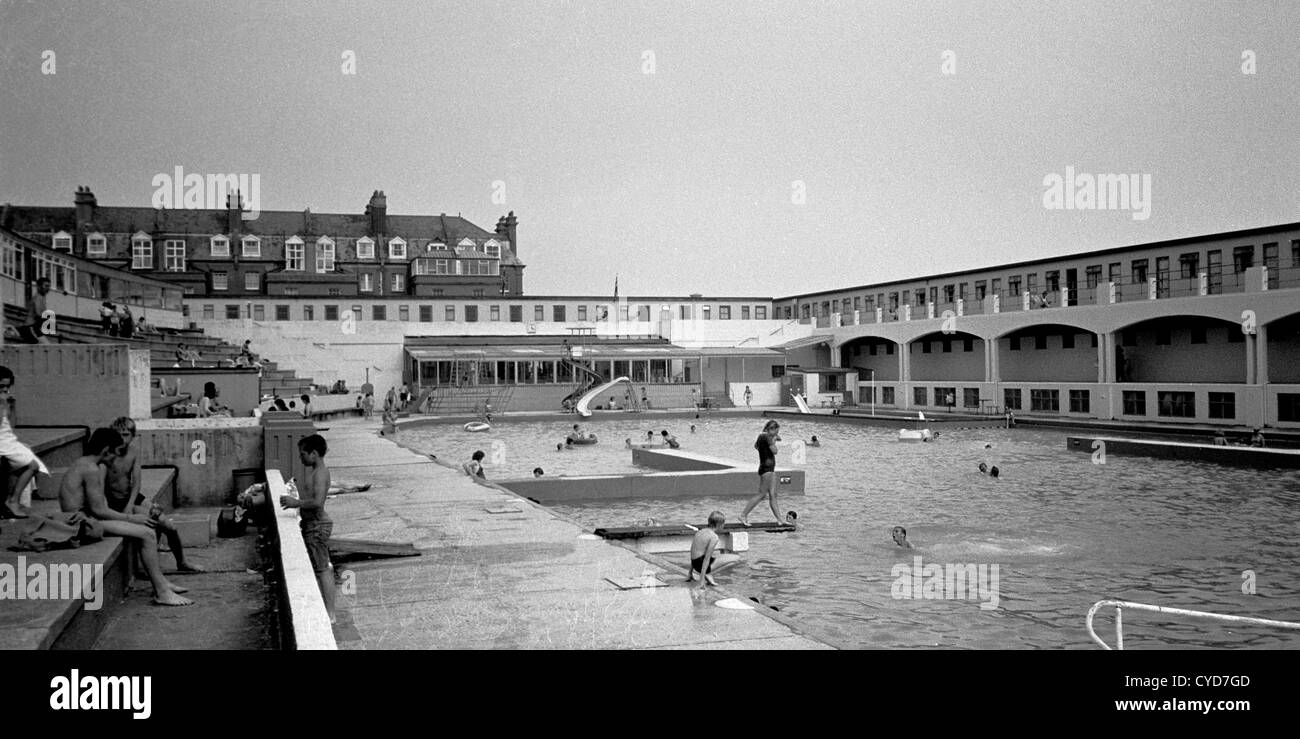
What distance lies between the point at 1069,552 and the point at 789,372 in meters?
49.6

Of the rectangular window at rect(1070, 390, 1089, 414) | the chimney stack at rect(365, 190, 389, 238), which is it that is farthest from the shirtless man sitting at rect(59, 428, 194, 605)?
the chimney stack at rect(365, 190, 389, 238)

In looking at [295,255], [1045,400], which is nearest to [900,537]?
[1045,400]

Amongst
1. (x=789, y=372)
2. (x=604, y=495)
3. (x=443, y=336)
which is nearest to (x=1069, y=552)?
(x=604, y=495)

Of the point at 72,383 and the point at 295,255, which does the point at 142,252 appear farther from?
the point at 72,383

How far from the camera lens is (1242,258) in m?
39.7

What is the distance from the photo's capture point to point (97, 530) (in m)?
7.98

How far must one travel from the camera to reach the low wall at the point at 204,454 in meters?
14.8

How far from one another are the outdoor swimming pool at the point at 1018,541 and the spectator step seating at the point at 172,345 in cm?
1076

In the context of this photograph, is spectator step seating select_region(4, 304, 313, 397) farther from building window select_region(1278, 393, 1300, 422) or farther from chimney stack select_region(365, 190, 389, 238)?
building window select_region(1278, 393, 1300, 422)

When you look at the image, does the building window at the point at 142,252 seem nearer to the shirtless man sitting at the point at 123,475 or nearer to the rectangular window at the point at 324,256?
the rectangular window at the point at 324,256

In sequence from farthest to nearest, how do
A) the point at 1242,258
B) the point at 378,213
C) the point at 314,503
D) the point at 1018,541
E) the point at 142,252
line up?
the point at 378,213, the point at 142,252, the point at 1242,258, the point at 1018,541, the point at 314,503

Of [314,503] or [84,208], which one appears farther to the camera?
[84,208]

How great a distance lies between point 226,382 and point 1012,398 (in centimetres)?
3484

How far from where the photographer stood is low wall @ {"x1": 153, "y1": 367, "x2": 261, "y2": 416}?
31.5 metres
